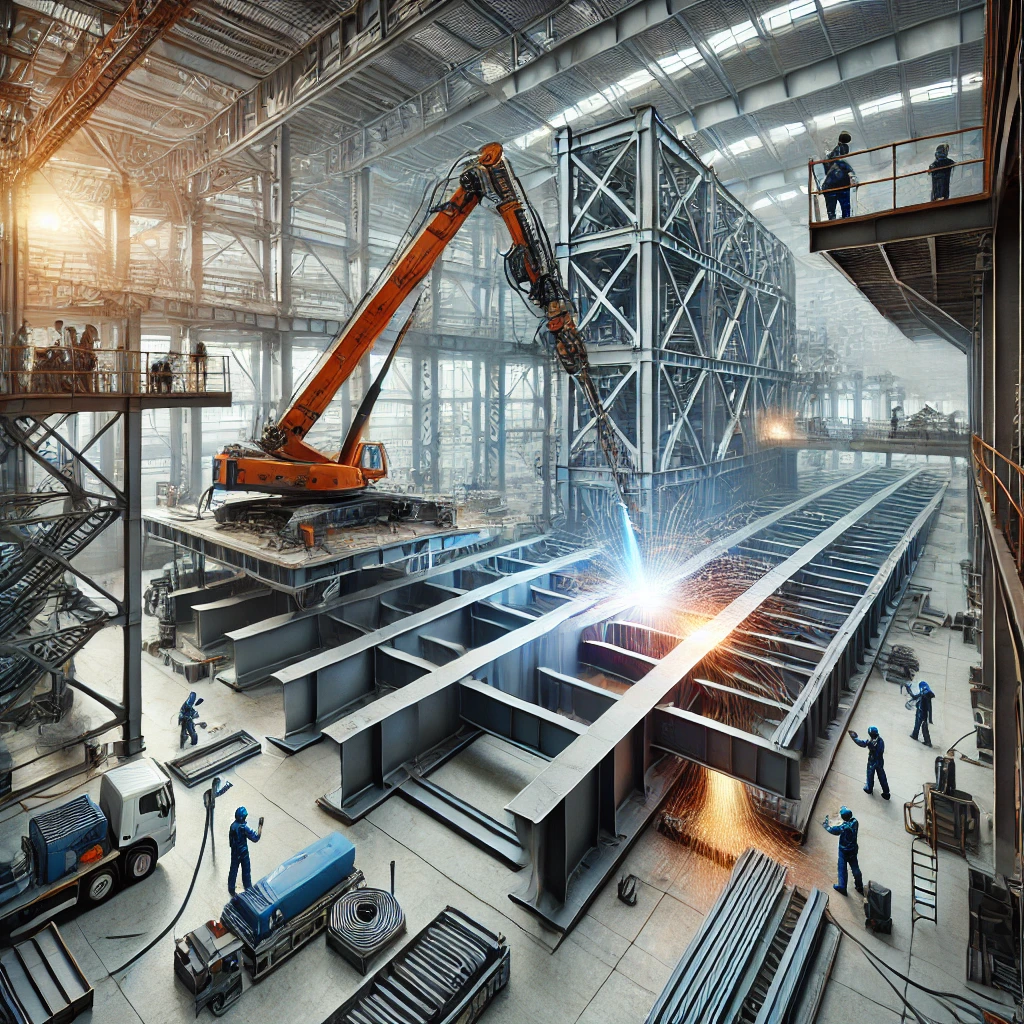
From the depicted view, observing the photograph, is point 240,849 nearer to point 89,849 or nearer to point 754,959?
point 89,849

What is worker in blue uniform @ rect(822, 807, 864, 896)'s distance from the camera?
5758mm

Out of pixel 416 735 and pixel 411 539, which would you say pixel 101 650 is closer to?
pixel 411 539

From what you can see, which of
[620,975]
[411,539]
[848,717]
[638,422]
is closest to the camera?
[620,975]

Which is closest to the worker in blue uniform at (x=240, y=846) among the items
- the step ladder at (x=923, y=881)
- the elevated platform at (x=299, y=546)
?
the elevated platform at (x=299, y=546)

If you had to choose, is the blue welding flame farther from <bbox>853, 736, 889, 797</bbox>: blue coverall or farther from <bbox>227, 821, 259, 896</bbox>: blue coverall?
<bbox>227, 821, 259, 896</bbox>: blue coverall

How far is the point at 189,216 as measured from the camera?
22438 mm

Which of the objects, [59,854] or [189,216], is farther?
[189,216]

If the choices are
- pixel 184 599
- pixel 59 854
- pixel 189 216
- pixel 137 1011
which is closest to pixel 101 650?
pixel 184 599

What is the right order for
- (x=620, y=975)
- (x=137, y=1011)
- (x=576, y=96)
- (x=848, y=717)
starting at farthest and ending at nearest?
(x=576, y=96) → (x=848, y=717) → (x=620, y=975) → (x=137, y=1011)

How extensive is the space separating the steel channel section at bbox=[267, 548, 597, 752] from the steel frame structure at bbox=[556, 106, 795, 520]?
6423 millimetres

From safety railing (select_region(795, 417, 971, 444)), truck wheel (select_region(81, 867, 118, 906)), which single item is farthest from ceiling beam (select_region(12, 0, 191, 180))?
safety railing (select_region(795, 417, 971, 444))

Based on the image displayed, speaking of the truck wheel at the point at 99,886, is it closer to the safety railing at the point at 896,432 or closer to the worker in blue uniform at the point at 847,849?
the worker in blue uniform at the point at 847,849

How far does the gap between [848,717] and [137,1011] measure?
350 inches

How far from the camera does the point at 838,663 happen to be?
9289mm
